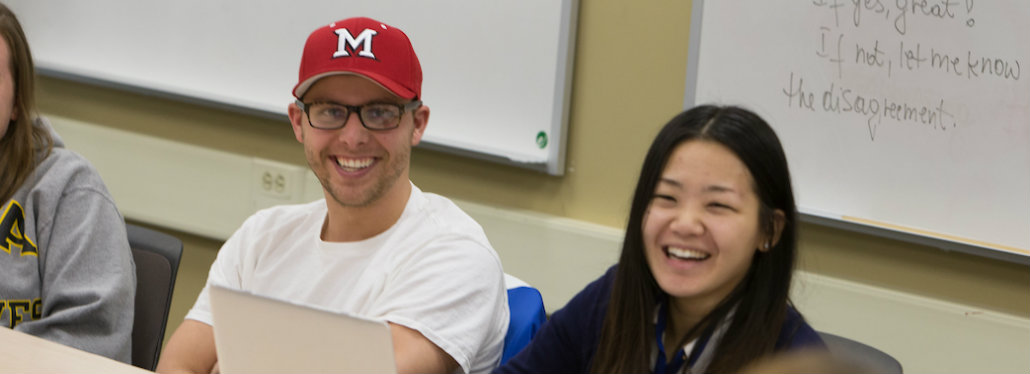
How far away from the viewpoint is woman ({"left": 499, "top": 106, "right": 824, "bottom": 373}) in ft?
4.43

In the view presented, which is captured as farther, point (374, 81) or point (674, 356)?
point (374, 81)

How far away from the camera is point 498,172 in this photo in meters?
2.69

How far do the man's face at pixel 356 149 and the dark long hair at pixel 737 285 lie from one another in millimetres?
436

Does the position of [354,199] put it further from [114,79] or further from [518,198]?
[114,79]

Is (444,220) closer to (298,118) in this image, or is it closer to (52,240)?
(298,118)

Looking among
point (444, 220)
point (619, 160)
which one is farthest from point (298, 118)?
point (619, 160)

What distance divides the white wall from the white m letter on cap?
93 centimetres

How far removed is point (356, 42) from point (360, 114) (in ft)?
0.37

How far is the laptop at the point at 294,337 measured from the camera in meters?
1.21

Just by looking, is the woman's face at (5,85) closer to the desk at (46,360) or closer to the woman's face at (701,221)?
the desk at (46,360)

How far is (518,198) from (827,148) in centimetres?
78

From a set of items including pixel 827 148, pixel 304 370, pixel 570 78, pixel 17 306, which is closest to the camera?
pixel 304 370

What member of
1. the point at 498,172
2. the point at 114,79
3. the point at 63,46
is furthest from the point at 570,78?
the point at 63,46

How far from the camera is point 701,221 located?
4.46 feet
